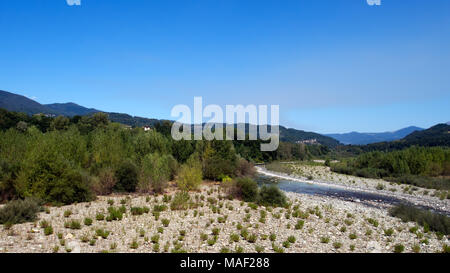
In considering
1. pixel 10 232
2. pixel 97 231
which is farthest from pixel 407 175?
pixel 10 232

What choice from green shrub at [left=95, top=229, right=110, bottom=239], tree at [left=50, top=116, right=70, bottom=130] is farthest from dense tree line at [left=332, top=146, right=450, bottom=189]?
tree at [left=50, top=116, right=70, bottom=130]

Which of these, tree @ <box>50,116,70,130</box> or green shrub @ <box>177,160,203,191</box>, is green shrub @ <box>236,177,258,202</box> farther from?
tree @ <box>50,116,70,130</box>

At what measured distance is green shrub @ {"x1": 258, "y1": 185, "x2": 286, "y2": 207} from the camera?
19.0 meters

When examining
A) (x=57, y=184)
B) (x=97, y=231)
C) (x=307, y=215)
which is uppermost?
(x=57, y=184)

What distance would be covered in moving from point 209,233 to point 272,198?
29.5 ft

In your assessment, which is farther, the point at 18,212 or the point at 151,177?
the point at 151,177

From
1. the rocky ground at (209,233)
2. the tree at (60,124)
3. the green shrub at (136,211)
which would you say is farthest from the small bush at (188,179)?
the tree at (60,124)

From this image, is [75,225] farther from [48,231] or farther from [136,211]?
[136,211]

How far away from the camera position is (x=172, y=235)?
435 inches

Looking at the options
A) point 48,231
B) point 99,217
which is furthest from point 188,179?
point 48,231

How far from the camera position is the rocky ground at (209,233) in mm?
9375

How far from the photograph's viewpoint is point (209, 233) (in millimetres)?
11688
